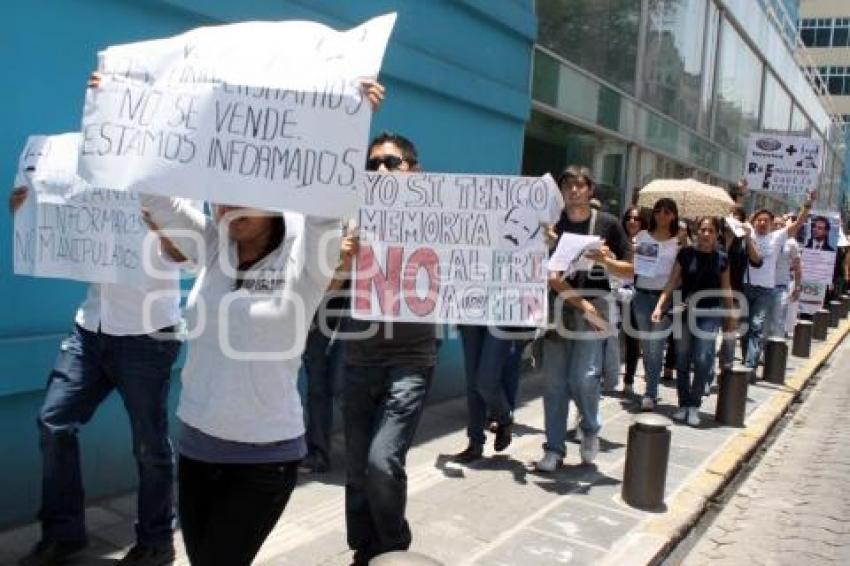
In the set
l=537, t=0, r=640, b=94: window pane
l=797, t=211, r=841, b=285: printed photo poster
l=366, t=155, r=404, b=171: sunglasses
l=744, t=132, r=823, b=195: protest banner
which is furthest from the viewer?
l=797, t=211, r=841, b=285: printed photo poster

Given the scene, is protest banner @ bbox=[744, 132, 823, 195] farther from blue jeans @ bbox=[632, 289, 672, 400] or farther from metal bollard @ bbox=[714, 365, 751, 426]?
metal bollard @ bbox=[714, 365, 751, 426]

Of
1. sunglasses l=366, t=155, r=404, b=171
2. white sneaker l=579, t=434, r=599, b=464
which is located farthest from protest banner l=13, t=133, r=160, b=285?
white sneaker l=579, t=434, r=599, b=464

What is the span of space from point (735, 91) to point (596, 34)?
10.7 metres

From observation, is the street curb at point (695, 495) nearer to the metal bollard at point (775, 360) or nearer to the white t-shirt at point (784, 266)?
the metal bollard at point (775, 360)

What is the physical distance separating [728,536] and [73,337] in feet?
12.5

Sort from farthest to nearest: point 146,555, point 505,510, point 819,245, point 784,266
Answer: point 819,245 → point 784,266 → point 505,510 → point 146,555

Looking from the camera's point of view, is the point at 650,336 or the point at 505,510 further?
the point at 650,336

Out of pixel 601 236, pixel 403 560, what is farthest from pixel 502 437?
pixel 403 560

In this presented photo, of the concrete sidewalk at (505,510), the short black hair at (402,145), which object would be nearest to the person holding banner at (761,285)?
the concrete sidewalk at (505,510)

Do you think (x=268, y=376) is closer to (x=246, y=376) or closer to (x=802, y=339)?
(x=246, y=376)

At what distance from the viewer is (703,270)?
25.4ft

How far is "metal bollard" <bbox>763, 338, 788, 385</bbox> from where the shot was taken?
10344mm

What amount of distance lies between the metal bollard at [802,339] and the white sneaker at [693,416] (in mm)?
6181

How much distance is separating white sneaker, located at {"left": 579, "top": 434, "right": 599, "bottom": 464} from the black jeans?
12.2 ft
